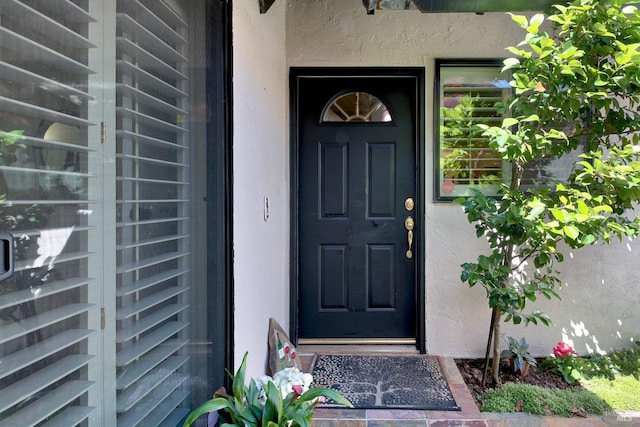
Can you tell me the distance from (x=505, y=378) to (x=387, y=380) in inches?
29.6

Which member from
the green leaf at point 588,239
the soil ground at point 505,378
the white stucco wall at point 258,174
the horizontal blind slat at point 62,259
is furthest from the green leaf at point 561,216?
the horizontal blind slat at point 62,259

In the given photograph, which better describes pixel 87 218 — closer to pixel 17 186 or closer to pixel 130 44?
pixel 17 186

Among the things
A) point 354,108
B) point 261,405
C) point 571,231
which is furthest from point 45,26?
point 354,108

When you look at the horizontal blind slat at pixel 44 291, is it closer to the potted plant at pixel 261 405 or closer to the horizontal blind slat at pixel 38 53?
the horizontal blind slat at pixel 38 53

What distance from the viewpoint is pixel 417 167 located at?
3.07 meters

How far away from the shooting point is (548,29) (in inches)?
119

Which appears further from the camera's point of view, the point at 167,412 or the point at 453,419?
the point at 453,419

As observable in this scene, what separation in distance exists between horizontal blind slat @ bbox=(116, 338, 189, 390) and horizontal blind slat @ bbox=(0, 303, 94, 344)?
0.24m

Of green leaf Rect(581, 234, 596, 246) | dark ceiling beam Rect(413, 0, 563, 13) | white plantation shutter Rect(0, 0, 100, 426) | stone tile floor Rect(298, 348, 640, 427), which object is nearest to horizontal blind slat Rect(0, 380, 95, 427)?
white plantation shutter Rect(0, 0, 100, 426)

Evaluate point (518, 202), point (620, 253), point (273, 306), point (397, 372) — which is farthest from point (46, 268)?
point (620, 253)

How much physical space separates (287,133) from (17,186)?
2.44 metres

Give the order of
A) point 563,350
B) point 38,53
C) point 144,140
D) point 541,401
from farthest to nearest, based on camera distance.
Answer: point 563,350
point 541,401
point 144,140
point 38,53

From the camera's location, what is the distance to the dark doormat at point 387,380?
2277 millimetres

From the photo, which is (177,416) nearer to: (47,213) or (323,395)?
(323,395)
